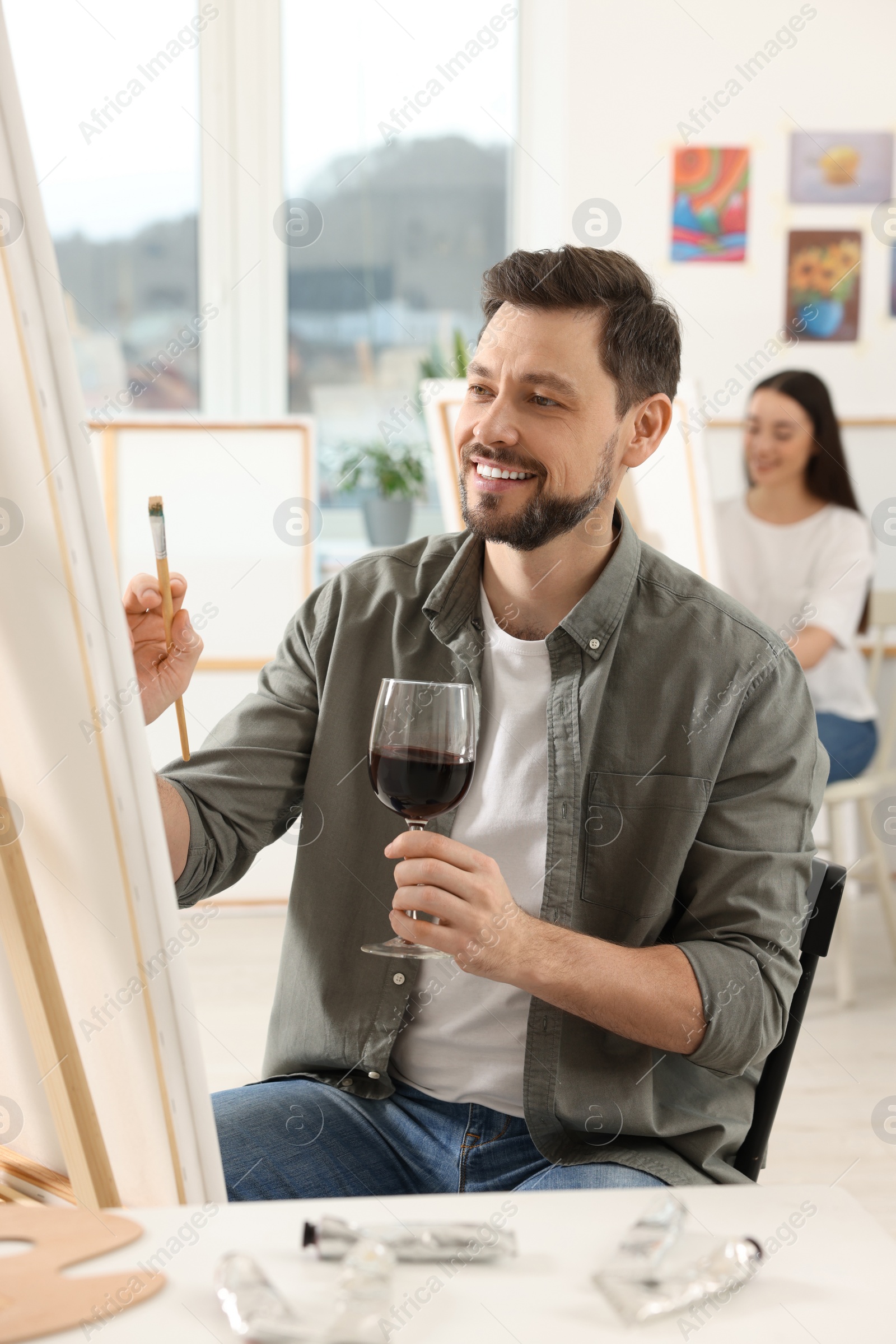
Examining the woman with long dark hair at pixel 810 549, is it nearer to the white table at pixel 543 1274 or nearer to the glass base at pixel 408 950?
the glass base at pixel 408 950

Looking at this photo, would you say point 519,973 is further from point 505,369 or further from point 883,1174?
point 883,1174

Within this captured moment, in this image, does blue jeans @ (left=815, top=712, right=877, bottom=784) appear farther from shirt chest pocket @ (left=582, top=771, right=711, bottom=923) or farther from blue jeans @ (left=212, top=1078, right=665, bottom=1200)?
blue jeans @ (left=212, top=1078, right=665, bottom=1200)

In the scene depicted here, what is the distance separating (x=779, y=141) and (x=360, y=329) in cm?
147

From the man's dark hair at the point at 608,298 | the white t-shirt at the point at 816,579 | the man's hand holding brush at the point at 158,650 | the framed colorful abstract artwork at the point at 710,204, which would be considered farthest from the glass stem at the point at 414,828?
the framed colorful abstract artwork at the point at 710,204

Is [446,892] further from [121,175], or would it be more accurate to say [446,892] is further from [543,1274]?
[121,175]

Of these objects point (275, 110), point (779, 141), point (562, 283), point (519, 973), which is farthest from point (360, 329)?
point (519, 973)

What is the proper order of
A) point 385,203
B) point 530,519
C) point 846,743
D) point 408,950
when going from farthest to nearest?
point 385,203
point 846,743
point 530,519
point 408,950

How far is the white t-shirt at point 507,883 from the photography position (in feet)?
4.18

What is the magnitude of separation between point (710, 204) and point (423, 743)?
3.37 m

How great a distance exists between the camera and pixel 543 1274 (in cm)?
66

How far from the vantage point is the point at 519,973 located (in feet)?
3.60

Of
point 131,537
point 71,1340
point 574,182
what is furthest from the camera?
point 574,182

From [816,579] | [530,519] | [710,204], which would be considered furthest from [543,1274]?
[710,204]

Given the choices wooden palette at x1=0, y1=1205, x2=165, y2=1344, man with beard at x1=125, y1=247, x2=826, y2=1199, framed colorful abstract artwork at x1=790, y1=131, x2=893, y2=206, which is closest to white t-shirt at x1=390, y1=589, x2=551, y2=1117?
man with beard at x1=125, y1=247, x2=826, y2=1199
